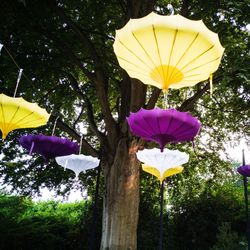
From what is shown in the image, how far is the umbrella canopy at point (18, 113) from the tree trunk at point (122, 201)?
271 cm

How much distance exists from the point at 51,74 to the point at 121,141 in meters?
2.52

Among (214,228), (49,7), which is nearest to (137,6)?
(49,7)

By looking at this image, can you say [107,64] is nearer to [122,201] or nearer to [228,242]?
[122,201]

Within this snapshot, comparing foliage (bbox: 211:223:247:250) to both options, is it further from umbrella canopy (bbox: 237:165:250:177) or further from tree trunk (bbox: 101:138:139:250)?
tree trunk (bbox: 101:138:139:250)

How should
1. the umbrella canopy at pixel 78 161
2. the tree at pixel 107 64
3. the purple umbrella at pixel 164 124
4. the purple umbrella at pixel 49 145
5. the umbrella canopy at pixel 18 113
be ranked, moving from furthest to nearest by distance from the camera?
the tree at pixel 107 64, the umbrella canopy at pixel 78 161, the purple umbrella at pixel 49 145, the umbrella canopy at pixel 18 113, the purple umbrella at pixel 164 124

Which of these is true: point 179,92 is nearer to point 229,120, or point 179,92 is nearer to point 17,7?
point 229,120

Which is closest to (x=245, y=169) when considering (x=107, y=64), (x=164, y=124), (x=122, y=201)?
(x=122, y=201)

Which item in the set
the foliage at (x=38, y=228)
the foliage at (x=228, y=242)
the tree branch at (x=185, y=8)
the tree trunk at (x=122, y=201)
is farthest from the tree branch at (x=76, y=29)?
the foliage at (x=228, y=242)

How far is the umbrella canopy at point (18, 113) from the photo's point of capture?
4.85 metres

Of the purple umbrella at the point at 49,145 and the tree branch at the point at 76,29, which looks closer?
the purple umbrella at the point at 49,145

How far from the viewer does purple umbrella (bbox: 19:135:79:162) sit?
564 centimetres

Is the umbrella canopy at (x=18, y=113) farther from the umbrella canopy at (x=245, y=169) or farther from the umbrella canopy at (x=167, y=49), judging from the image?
the umbrella canopy at (x=245, y=169)

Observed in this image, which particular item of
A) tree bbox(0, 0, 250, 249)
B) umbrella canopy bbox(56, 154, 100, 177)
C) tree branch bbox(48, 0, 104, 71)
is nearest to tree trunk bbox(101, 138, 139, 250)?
tree bbox(0, 0, 250, 249)

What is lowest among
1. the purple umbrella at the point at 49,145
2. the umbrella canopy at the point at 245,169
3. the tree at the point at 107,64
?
the purple umbrella at the point at 49,145
